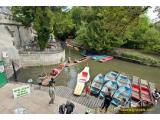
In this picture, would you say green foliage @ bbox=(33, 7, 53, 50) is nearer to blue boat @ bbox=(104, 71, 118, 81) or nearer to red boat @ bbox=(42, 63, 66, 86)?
red boat @ bbox=(42, 63, 66, 86)

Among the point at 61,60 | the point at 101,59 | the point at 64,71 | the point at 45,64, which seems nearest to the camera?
the point at 64,71

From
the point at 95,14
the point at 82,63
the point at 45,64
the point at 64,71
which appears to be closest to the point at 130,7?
the point at 64,71

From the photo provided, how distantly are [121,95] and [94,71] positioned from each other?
29.7 ft

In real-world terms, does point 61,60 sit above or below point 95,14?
below

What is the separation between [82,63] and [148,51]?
12.6 meters

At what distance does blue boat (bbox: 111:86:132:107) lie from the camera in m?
14.5

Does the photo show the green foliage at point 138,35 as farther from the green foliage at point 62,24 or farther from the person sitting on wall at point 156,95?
the person sitting on wall at point 156,95

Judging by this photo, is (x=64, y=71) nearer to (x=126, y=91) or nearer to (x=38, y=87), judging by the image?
(x=38, y=87)

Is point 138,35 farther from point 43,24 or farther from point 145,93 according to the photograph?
point 145,93

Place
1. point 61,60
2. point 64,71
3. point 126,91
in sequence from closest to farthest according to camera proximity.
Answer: point 126,91, point 64,71, point 61,60

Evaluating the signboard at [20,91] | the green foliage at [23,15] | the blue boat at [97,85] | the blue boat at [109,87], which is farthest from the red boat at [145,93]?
the green foliage at [23,15]

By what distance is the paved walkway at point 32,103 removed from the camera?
38.7ft

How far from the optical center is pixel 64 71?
74.4ft
